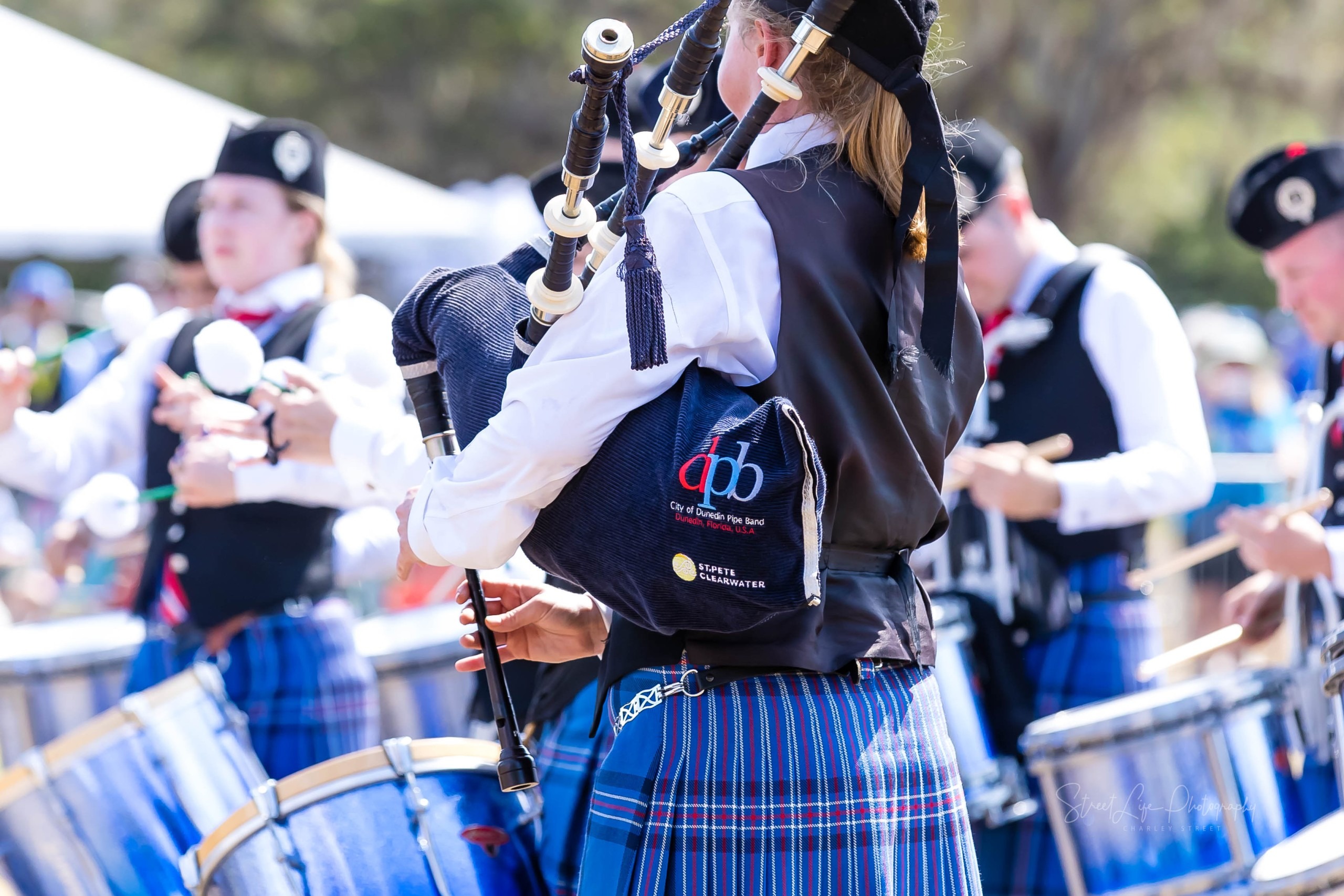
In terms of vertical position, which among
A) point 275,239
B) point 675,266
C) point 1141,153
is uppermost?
point 1141,153

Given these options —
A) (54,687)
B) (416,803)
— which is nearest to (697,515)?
(416,803)

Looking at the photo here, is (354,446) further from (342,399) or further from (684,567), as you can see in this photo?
(684,567)

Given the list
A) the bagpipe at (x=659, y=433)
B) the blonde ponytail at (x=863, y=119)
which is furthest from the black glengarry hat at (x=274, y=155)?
the blonde ponytail at (x=863, y=119)

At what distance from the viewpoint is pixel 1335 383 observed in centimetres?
312

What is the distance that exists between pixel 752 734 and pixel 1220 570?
19.7 ft

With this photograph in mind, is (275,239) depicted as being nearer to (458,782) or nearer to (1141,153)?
(458,782)

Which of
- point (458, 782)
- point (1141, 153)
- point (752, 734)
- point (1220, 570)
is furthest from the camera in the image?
point (1141, 153)

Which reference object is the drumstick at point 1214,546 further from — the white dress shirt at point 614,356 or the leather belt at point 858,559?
the white dress shirt at point 614,356

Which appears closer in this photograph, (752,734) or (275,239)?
(752,734)

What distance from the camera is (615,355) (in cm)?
138

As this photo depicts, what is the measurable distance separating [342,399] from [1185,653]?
188 cm

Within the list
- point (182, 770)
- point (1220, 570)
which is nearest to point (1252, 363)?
point (1220, 570)

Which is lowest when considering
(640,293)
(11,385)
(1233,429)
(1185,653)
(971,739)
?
(971,739)

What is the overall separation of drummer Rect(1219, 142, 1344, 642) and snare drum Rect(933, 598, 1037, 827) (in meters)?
0.63
